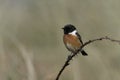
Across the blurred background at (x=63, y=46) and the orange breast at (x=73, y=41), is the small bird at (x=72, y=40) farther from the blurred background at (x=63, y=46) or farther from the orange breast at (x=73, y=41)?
the blurred background at (x=63, y=46)

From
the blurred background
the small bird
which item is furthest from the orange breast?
the blurred background

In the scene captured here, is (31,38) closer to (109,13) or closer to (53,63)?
(53,63)

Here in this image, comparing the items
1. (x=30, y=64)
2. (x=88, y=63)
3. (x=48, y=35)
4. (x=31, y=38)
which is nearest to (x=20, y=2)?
(x=31, y=38)

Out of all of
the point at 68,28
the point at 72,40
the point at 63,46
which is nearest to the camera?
the point at 68,28

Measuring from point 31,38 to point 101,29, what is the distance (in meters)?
1.39

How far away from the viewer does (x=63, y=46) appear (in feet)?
15.3

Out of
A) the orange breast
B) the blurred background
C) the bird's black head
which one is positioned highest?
the bird's black head

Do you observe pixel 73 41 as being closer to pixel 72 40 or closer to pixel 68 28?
pixel 72 40

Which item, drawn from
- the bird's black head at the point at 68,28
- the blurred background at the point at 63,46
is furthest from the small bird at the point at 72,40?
the blurred background at the point at 63,46

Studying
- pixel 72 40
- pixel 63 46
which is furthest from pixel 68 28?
pixel 63 46

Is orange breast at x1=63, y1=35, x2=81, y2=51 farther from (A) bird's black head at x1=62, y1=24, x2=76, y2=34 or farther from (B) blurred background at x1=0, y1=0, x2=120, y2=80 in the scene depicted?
(B) blurred background at x1=0, y1=0, x2=120, y2=80

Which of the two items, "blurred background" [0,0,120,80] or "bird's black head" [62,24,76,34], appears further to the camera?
"blurred background" [0,0,120,80]

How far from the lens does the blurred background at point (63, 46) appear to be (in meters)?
3.90

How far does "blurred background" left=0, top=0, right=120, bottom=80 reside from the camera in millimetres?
3898
